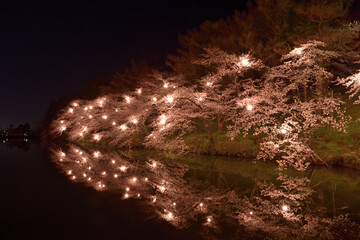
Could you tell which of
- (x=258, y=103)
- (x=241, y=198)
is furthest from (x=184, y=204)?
(x=258, y=103)

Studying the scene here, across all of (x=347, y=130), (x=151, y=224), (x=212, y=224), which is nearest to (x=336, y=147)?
(x=347, y=130)

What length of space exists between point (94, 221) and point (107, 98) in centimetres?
2605

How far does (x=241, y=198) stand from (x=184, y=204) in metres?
1.81

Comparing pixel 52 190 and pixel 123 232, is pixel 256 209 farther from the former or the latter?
pixel 52 190

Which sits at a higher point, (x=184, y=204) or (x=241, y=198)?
(x=241, y=198)

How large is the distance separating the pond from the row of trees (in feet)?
8.38

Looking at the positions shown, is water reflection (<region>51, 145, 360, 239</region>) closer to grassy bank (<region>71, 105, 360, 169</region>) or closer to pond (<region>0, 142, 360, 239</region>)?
pond (<region>0, 142, 360, 239</region>)

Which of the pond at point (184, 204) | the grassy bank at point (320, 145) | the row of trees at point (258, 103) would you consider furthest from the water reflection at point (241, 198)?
the row of trees at point (258, 103)

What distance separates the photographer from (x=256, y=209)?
22.3ft

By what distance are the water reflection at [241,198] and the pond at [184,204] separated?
0.02 metres

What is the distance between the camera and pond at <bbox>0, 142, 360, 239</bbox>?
5.56 m

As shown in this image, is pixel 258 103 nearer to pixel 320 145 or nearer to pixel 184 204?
pixel 320 145

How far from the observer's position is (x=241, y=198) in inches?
308

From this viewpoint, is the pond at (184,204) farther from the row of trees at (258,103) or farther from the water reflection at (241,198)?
the row of trees at (258,103)
